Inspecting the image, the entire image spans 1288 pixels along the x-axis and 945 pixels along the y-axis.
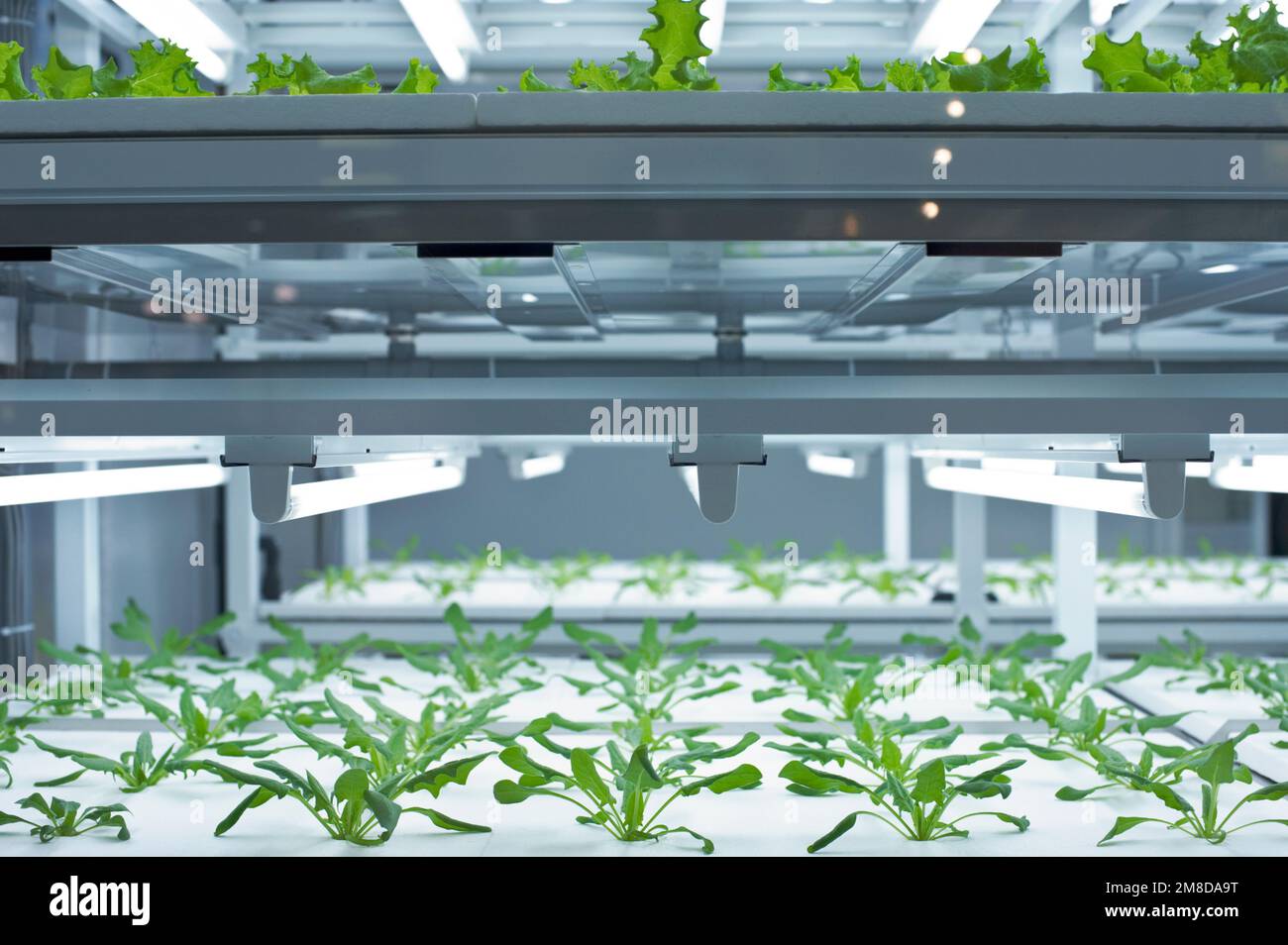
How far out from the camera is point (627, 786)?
46.5 inches

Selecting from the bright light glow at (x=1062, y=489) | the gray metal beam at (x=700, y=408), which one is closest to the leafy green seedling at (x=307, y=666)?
the gray metal beam at (x=700, y=408)

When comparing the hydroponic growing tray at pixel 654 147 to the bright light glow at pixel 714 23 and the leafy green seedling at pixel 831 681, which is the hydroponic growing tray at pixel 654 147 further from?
the bright light glow at pixel 714 23

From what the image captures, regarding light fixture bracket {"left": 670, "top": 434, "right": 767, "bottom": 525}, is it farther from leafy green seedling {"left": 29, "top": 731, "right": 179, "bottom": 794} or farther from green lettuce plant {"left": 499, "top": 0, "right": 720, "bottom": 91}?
leafy green seedling {"left": 29, "top": 731, "right": 179, "bottom": 794}

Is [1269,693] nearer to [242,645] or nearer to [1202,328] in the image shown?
[1202,328]

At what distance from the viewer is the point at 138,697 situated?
1.71 meters

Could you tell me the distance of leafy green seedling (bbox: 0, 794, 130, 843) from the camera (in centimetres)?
117

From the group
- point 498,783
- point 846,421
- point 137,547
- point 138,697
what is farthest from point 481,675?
point 137,547

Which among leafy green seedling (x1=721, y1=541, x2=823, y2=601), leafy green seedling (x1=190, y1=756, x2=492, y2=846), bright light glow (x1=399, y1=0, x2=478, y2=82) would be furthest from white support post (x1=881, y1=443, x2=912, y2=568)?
leafy green seedling (x1=190, y1=756, x2=492, y2=846)

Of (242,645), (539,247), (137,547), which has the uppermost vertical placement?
(539,247)

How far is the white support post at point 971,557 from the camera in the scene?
9.08 ft

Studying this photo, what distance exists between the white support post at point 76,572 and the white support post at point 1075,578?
2173 mm

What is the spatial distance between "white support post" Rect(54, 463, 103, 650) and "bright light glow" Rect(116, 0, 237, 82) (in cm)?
102

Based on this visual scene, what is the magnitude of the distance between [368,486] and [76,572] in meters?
1.18
